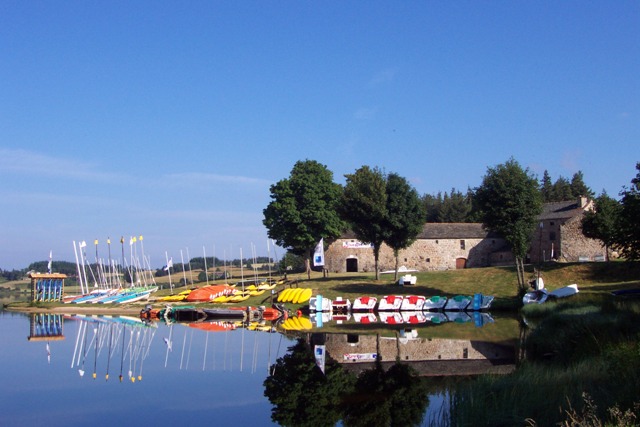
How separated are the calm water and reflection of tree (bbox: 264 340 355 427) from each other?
42cm

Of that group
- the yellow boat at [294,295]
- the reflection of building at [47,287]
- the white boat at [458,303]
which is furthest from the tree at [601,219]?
the reflection of building at [47,287]

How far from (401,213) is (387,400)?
1563 inches

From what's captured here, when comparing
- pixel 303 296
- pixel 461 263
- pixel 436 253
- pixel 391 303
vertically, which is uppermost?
pixel 436 253

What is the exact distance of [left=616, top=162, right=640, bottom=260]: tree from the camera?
110 feet

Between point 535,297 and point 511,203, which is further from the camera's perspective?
point 511,203

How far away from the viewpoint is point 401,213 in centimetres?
5697

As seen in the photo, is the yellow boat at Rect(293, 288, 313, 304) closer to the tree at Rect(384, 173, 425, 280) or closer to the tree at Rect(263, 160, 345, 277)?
the tree at Rect(384, 173, 425, 280)

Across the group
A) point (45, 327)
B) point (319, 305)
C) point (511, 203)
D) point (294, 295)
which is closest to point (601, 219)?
point (511, 203)

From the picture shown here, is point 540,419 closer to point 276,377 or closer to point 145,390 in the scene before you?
point 276,377

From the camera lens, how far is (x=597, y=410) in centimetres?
1155

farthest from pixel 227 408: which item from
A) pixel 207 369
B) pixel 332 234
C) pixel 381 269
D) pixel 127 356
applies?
pixel 381 269

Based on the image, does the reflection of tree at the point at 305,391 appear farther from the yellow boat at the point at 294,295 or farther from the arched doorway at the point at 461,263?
the arched doorway at the point at 461,263

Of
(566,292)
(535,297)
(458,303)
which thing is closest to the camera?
(566,292)

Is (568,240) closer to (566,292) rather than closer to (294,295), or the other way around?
(566,292)
